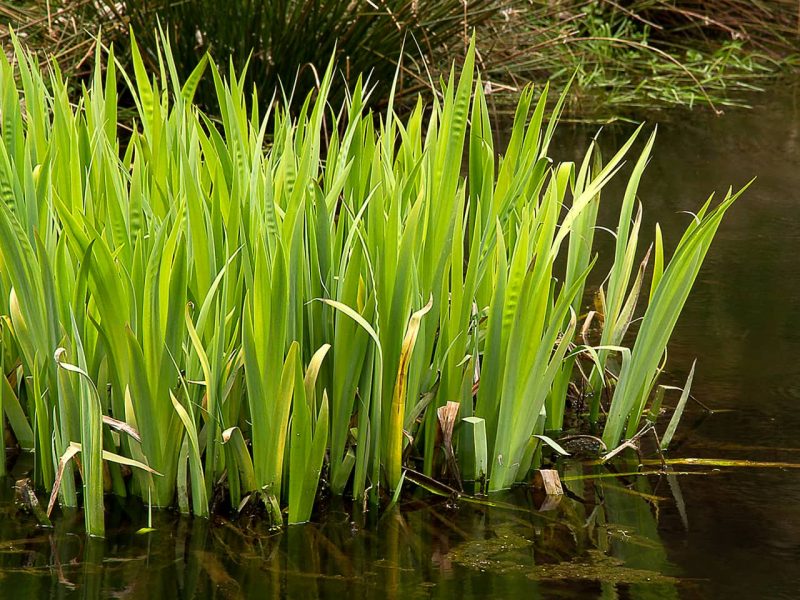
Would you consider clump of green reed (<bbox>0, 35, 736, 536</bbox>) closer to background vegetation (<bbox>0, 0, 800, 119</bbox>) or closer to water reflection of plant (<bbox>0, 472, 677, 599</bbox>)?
water reflection of plant (<bbox>0, 472, 677, 599</bbox>)

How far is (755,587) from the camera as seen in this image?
1454 mm

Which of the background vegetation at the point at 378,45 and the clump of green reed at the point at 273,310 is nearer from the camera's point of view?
the clump of green reed at the point at 273,310

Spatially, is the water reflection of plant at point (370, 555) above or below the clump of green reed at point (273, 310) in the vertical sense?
below

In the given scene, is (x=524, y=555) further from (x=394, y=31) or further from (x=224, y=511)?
(x=394, y=31)

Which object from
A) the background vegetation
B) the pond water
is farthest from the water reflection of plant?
the background vegetation

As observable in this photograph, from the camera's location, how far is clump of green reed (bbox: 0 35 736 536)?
1535mm

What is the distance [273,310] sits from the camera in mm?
1516

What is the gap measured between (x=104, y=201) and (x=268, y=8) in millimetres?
2173

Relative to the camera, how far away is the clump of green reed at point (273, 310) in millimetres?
1535

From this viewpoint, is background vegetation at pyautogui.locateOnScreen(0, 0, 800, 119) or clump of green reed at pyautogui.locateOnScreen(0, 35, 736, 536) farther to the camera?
Answer: background vegetation at pyautogui.locateOnScreen(0, 0, 800, 119)

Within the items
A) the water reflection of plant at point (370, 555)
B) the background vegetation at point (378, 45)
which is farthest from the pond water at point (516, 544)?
the background vegetation at point (378, 45)

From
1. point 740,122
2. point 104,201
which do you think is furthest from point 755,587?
point 740,122

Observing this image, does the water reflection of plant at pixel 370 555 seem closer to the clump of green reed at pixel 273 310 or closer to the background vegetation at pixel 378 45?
the clump of green reed at pixel 273 310

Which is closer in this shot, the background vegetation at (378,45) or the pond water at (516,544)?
the pond water at (516,544)
